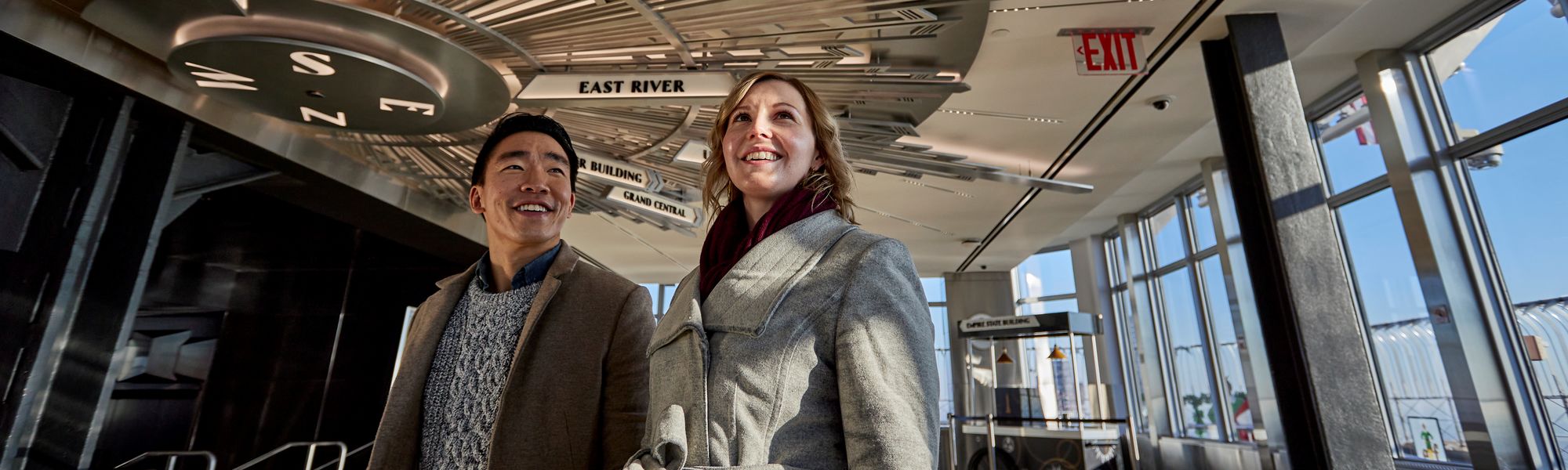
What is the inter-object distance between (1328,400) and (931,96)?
8.62 feet

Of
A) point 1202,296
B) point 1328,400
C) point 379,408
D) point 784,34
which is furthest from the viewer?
point 1202,296

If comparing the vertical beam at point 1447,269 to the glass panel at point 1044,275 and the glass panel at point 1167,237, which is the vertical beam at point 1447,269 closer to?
the glass panel at point 1167,237

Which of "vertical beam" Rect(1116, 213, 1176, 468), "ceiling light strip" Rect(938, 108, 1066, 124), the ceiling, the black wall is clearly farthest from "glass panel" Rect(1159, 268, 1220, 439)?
the black wall

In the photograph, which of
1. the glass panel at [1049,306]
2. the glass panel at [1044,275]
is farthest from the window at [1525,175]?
the glass panel at [1044,275]

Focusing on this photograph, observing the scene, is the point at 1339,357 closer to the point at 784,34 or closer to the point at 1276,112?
the point at 1276,112

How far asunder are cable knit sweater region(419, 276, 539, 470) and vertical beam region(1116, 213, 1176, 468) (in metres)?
10.3

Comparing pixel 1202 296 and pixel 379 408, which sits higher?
pixel 1202 296

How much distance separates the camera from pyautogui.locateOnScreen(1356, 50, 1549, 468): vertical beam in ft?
15.6

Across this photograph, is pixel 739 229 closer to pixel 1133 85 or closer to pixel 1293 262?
pixel 1293 262

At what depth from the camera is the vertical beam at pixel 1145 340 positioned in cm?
1008

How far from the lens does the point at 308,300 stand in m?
7.36

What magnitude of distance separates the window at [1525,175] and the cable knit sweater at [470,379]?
19.8 feet

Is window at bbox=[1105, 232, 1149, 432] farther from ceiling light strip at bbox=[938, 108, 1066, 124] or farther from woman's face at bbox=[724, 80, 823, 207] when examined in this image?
woman's face at bbox=[724, 80, 823, 207]

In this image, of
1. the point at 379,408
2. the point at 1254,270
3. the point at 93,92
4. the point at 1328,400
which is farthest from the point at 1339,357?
the point at 379,408
